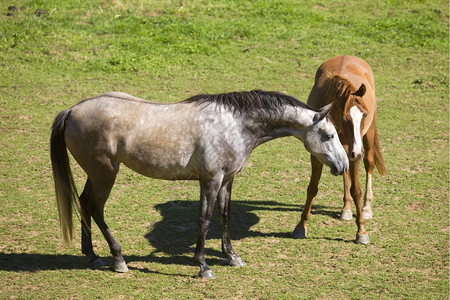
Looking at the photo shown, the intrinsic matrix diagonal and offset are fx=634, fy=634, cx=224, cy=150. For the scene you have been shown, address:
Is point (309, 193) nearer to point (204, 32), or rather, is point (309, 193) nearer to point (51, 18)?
point (204, 32)

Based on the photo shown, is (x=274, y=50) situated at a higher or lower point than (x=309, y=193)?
higher

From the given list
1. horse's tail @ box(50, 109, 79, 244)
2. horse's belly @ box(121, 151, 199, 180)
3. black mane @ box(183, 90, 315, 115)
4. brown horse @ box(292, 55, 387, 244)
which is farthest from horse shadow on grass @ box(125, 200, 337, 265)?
black mane @ box(183, 90, 315, 115)

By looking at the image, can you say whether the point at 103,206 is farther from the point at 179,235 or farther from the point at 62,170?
the point at 179,235

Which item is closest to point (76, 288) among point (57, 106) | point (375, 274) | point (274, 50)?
point (375, 274)

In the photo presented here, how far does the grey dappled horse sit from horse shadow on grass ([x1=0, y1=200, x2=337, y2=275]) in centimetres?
37

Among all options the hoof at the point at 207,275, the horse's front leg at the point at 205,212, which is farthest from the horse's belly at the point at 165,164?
the hoof at the point at 207,275

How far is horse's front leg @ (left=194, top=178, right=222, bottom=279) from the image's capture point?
20.3 ft

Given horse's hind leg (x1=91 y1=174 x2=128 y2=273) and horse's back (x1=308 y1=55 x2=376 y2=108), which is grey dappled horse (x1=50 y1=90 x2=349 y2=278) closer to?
horse's hind leg (x1=91 y1=174 x2=128 y2=273)

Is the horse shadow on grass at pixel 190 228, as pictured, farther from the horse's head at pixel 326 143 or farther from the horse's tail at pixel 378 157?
the horse's head at pixel 326 143

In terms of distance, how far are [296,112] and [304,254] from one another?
1702mm

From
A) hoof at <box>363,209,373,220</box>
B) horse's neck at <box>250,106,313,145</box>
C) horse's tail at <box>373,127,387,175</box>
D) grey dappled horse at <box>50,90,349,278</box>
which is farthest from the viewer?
horse's tail at <box>373,127,387,175</box>

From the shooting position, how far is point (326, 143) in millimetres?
6301

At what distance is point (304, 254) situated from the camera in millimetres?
6980

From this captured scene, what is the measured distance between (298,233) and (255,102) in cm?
191
